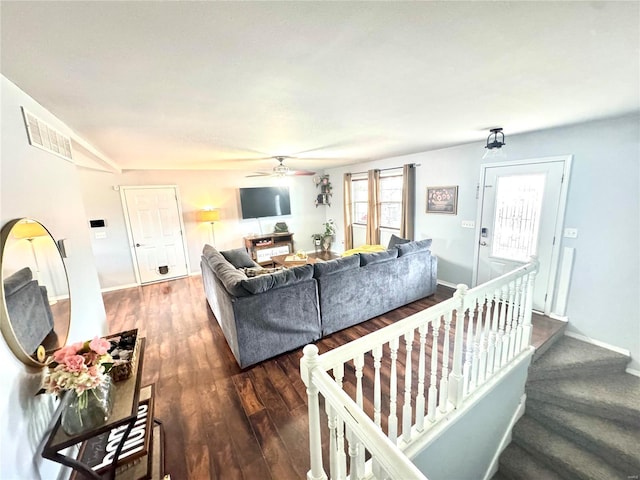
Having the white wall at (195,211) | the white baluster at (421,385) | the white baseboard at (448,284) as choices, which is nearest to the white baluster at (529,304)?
the white baluster at (421,385)

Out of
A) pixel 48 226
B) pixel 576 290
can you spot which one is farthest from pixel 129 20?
pixel 576 290

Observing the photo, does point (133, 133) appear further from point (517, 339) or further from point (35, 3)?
point (517, 339)

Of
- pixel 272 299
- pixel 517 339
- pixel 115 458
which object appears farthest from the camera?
pixel 272 299

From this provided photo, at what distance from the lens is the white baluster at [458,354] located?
72.0 inches

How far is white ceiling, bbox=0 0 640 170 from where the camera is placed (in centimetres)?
94

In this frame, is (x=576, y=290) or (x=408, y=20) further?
(x=576, y=290)

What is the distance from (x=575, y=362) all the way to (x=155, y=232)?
6.75 metres

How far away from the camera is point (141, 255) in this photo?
5152 mm

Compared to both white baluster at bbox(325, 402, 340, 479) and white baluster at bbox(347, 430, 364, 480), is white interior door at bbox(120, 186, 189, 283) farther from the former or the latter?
white baluster at bbox(347, 430, 364, 480)

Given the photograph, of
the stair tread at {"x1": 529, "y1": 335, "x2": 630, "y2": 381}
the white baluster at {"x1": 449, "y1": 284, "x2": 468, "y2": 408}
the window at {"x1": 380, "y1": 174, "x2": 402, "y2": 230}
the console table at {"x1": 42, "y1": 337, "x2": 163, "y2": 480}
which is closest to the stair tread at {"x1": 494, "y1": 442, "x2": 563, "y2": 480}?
the stair tread at {"x1": 529, "y1": 335, "x2": 630, "y2": 381}

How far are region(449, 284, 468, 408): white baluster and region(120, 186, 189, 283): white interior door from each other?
5.46 meters

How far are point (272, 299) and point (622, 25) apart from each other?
2.79 metres

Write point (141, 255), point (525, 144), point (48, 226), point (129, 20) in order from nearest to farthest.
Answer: point (129, 20), point (48, 226), point (525, 144), point (141, 255)

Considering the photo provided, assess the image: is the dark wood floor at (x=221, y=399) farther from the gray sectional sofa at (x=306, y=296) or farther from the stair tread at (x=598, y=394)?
the stair tread at (x=598, y=394)
